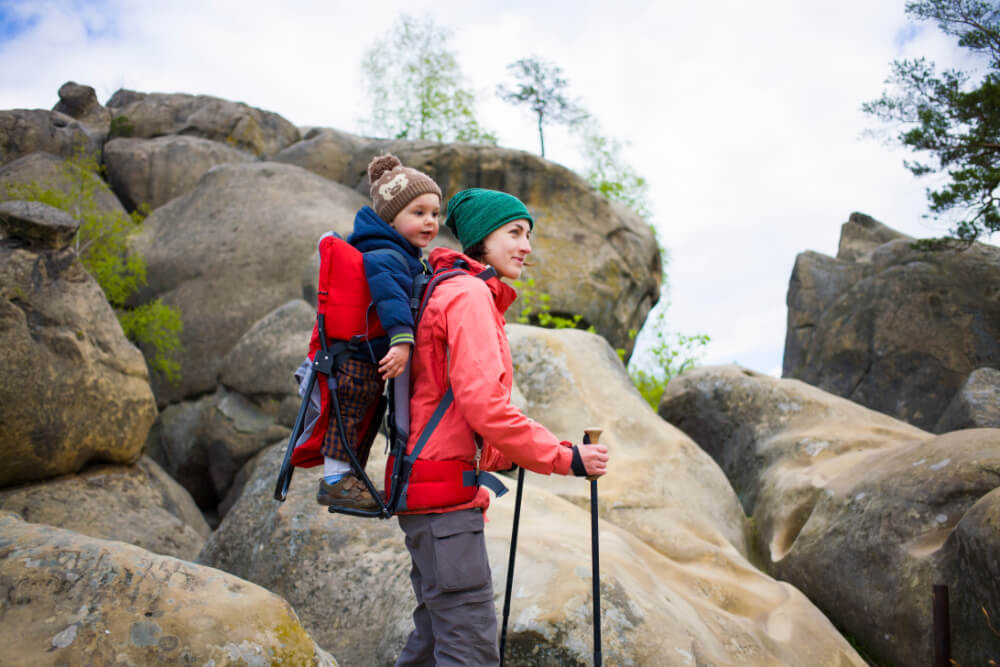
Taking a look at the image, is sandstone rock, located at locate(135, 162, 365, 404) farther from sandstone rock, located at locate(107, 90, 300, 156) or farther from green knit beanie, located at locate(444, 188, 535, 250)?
green knit beanie, located at locate(444, 188, 535, 250)

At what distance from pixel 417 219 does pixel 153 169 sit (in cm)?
1521

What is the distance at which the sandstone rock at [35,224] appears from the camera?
20.9ft

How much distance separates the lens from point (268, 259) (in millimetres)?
12078

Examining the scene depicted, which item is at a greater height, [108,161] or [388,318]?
[108,161]

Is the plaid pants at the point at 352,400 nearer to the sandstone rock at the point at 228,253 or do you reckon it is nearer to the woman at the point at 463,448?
the woman at the point at 463,448

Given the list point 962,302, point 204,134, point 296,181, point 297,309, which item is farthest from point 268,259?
point 962,302

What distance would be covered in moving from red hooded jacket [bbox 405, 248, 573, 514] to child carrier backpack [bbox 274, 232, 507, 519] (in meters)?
0.03

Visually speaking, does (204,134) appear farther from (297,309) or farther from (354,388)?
(354,388)

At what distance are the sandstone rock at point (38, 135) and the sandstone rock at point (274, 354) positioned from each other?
7.71 m

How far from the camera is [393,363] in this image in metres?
2.43

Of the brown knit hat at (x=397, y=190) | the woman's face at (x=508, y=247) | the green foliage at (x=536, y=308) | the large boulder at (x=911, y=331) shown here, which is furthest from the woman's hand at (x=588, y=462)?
the green foliage at (x=536, y=308)

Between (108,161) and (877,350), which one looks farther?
(108,161)

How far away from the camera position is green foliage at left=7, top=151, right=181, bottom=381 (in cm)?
1123

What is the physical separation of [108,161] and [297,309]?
10.0 metres
